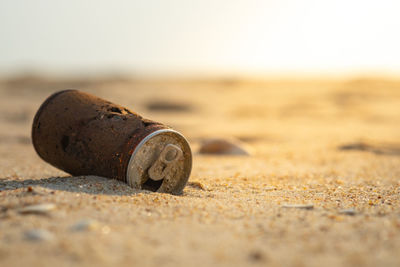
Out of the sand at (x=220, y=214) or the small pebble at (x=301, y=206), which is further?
the small pebble at (x=301, y=206)

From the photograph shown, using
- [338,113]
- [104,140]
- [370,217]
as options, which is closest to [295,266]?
[370,217]

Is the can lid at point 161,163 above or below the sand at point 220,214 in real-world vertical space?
above

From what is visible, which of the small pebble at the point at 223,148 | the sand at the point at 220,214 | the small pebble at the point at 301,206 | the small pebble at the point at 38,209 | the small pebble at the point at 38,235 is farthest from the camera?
the small pebble at the point at 223,148

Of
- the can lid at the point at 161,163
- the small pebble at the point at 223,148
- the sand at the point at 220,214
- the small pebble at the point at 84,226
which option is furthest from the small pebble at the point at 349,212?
the small pebble at the point at 223,148

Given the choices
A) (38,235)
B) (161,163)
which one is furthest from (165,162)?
(38,235)

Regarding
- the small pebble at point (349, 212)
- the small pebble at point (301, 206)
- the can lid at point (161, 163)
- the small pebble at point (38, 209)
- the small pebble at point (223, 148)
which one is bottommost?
the small pebble at point (223, 148)

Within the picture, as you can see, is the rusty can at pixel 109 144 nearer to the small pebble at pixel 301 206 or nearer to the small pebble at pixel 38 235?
the small pebble at pixel 301 206

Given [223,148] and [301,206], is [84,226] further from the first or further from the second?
[223,148]

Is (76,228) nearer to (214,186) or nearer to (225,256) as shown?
(225,256)
